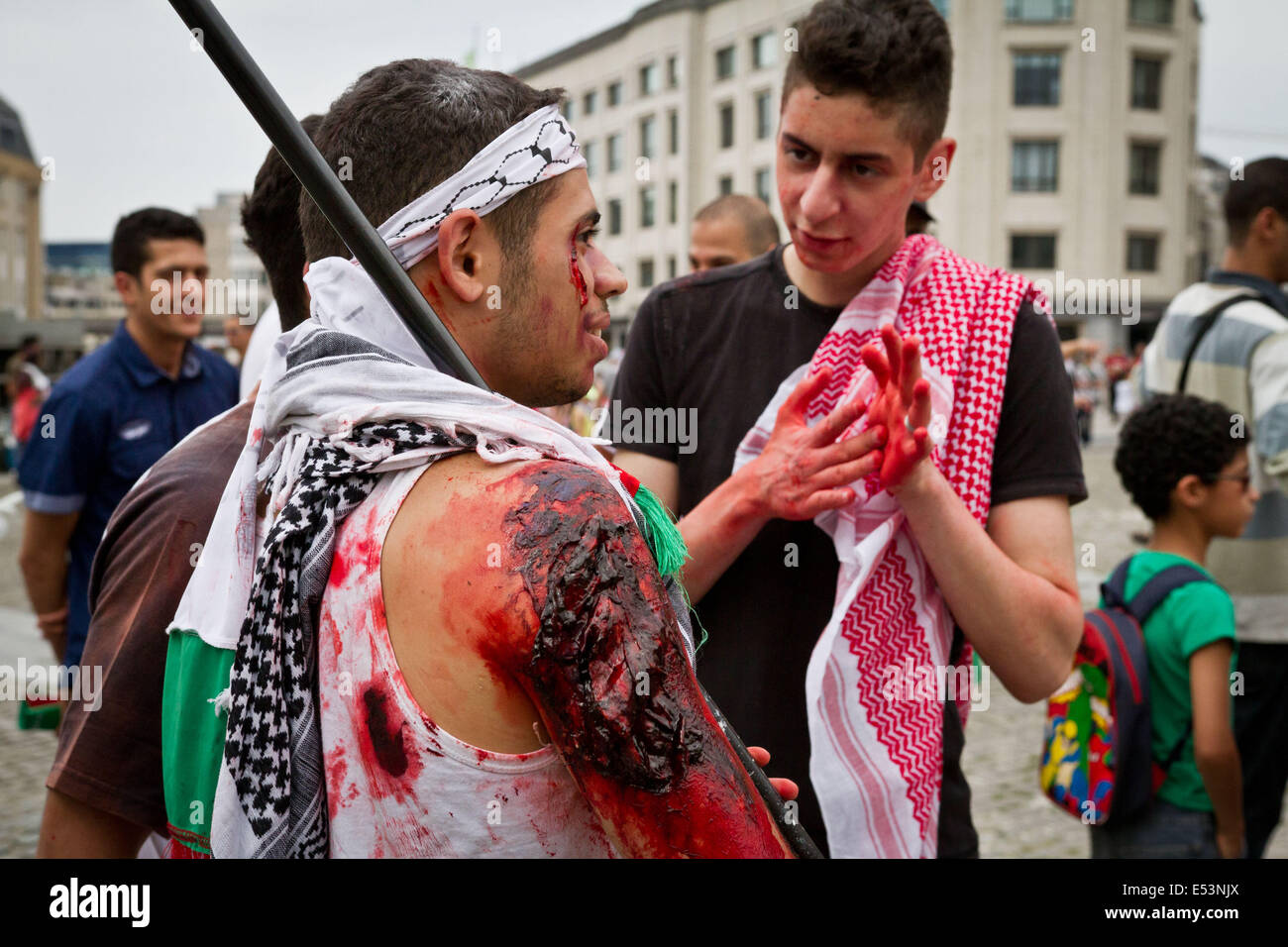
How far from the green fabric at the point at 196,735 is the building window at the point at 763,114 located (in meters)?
38.0

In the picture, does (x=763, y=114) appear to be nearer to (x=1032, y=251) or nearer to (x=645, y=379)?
(x=1032, y=251)

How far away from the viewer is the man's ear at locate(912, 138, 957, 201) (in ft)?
7.78

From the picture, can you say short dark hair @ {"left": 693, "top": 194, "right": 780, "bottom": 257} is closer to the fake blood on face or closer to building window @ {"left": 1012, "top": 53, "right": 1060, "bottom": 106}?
the fake blood on face

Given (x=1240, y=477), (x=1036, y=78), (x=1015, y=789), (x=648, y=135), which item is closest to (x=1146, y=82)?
(x=1036, y=78)

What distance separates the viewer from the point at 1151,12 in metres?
36.2

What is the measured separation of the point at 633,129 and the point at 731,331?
39.7 meters

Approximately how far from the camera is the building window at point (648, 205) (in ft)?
134

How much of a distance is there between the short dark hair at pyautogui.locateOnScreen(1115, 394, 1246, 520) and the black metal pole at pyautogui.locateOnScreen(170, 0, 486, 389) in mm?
2549

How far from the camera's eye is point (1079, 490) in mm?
2139

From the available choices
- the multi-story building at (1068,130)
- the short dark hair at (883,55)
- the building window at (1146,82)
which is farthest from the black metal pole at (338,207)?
the building window at (1146,82)

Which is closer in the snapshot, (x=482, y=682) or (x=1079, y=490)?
(x=482, y=682)
